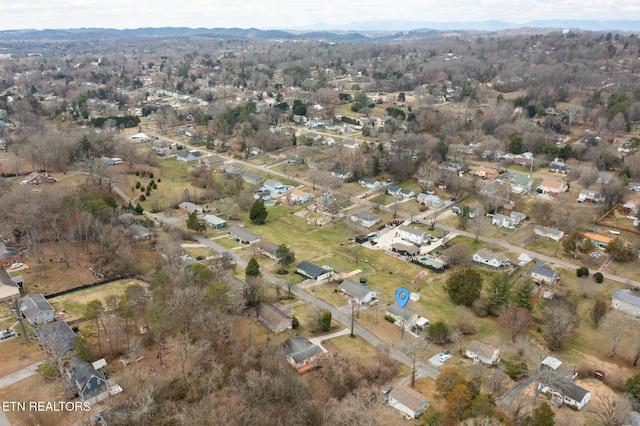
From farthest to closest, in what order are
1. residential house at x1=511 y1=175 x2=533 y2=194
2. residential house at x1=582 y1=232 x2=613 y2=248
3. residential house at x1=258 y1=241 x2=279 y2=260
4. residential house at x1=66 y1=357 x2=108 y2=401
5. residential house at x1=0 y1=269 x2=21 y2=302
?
residential house at x1=511 y1=175 x2=533 y2=194, residential house at x1=582 y1=232 x2=613 y2=248, residential house at x1=258 y1=241 x2=279 y2=260, residential house at x1=0 y1=269 x2=21 y2=302, residential house at x1=66 y1=357 x2=108 y2=401

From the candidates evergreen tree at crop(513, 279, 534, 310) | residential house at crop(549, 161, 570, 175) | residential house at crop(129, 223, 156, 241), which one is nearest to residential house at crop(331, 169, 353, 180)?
residential house at crop(129, 223, 156, 241)

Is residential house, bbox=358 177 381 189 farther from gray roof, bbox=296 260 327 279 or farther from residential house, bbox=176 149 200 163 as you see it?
residential house, bbox=176 149 200 163

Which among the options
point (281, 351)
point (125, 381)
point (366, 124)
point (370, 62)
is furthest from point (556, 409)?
point (370, 62)

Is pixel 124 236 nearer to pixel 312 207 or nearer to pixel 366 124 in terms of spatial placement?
pixel 312 207

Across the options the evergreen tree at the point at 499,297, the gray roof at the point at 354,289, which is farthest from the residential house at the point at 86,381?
the evergreen tree at the point at 499,297

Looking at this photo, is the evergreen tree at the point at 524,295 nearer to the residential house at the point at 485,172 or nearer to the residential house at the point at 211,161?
the residential house at the point at 485,172

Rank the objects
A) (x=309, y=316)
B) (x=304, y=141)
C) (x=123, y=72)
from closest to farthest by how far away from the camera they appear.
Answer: (x=309, y=316) → (x=304, y=141) → (x=123, y=72)
